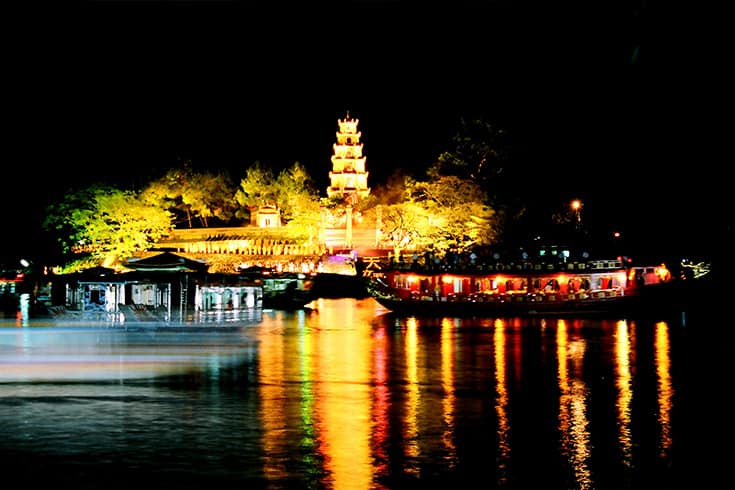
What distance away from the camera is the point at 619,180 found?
53062 millimetres

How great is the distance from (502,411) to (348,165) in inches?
3079

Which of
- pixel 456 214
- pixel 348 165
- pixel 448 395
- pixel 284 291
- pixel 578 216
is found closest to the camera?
pixel 448 395

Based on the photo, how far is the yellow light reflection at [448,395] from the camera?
15508 mm

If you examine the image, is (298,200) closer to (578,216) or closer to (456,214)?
(456,214)

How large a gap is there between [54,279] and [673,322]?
28.2 metres

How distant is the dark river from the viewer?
14039 millimetres

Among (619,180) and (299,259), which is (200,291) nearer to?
→ (619,180)

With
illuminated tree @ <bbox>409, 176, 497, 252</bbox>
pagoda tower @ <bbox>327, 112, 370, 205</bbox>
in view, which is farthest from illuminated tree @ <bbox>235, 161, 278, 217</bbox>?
illuminated tree @ <bbox>409, 176, 497, 252</bbox>

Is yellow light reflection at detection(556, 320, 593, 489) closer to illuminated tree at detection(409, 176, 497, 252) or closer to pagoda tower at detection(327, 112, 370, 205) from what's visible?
illuminated tree at detection(409, 176, 497, 252)

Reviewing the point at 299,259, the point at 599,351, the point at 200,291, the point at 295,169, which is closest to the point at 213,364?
the point at 599,351

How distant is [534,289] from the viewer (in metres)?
47.5

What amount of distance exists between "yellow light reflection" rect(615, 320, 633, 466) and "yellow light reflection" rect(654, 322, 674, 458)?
0.51m

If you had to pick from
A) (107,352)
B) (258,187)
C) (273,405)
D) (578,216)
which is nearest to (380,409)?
(273,405)

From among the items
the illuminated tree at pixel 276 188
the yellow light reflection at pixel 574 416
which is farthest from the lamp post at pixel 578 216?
the illuminated tree at pixel 276 188
